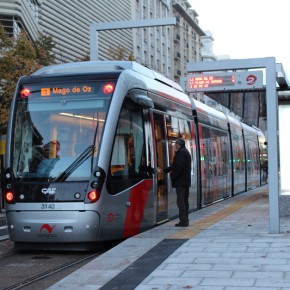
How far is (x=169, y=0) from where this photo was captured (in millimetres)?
65750

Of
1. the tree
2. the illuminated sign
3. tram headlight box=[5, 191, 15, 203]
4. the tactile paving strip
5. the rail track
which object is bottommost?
the rail track

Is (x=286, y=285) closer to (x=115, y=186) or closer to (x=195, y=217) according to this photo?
(x=115, y=186)

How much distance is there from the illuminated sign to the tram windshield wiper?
1.01 metres

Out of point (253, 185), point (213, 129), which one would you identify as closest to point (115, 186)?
point (213, 129)

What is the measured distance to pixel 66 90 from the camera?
986cm

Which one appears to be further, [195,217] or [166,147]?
[195,217]

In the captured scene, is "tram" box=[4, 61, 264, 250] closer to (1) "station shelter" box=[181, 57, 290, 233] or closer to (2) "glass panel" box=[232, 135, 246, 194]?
(1) "station shelter" box=[181, 57, 290, 233]

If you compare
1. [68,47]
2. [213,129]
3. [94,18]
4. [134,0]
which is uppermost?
[134,0]

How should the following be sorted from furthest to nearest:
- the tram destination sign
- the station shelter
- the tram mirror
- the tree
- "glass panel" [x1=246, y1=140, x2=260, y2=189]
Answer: "glass panel" [x1=246, y1=140, x2=260, y2=189]
the tree
the tram destination sign
the tram mirror
the station shelter

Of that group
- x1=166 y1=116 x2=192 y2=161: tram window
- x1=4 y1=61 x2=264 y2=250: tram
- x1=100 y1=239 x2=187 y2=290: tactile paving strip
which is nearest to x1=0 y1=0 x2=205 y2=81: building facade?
x1=166 y1=116 x2=192 y2=161: tram window

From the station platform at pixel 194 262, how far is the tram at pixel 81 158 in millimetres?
637

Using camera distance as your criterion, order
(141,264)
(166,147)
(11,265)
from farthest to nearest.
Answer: (166,147) < (11,265) < (141,264)

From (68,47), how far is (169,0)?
3492 centimetres

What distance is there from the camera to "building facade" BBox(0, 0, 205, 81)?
27.8 meters
